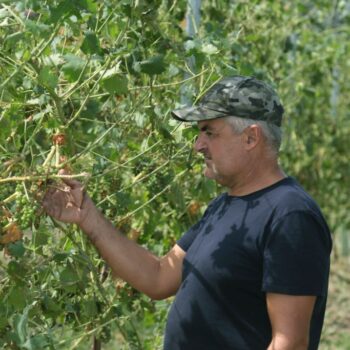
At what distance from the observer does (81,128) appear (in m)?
3.15

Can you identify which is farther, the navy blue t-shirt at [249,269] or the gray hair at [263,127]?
the gray hair at [263,127]

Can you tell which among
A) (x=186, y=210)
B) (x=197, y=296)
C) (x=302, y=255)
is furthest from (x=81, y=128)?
(x=302, y=255)

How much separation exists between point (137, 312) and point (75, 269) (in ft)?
3.31

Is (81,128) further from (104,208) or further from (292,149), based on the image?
(292,149)

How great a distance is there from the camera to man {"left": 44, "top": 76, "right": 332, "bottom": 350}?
8.01ft

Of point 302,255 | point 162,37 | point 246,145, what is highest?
point 162,37

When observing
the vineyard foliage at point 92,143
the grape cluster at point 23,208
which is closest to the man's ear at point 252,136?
the vineyard foliage at point 92,143

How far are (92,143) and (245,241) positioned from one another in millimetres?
437

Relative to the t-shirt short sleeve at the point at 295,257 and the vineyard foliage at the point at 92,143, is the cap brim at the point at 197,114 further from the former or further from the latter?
the t-shirt short sleeve at the point at 295,257

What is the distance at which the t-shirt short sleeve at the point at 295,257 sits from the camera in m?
2.43

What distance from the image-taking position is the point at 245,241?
99.3 inches

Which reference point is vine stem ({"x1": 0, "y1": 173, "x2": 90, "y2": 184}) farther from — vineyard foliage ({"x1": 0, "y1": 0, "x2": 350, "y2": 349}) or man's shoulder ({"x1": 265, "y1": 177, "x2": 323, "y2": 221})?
man's shoulder ({"x1": 265, "y1": 177, "x2": 323, "y2": 221})

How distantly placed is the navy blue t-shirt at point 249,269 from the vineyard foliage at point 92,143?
0.27 m

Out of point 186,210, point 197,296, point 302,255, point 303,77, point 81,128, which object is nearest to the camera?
point 302,255
